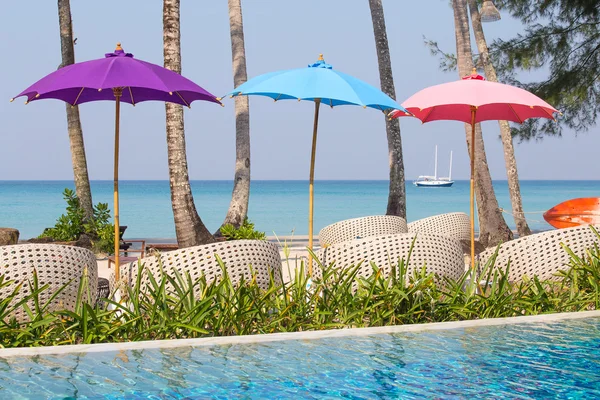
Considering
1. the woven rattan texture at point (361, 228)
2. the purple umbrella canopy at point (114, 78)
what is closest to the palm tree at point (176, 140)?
the woven rattan texture at point (361, 228)

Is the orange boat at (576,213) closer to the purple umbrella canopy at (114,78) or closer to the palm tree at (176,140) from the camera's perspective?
the palm tree at (176,140)

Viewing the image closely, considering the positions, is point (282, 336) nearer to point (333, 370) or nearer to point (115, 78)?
point (333, 370)

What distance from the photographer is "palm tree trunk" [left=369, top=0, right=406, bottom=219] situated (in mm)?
14086

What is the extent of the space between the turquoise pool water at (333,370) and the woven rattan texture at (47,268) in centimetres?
93

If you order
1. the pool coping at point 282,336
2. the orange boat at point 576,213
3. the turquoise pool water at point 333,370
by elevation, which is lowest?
the turquoise pool water at point 333,370

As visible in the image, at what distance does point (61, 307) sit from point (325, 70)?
10.0 feet

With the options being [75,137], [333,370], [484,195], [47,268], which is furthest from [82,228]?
[333,370]

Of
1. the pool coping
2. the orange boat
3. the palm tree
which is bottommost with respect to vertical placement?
the pool coping

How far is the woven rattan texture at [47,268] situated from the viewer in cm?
501

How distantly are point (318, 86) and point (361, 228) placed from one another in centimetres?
Answer: 333

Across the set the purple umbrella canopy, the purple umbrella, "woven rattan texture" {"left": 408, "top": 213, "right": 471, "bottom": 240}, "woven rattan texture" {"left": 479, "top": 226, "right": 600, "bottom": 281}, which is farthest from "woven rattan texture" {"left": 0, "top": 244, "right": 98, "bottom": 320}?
"woven rattan texture" {"left": 408, "top": 213, "right": 471, "bottom": 240}

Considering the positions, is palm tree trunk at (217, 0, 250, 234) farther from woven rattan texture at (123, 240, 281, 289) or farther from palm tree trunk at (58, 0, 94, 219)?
woven rattan texture at (123, 240, 281, 289)

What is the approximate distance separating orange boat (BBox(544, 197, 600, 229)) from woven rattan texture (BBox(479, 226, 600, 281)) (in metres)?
7.60

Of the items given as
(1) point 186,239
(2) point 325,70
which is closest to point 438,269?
(2) point 325,70
